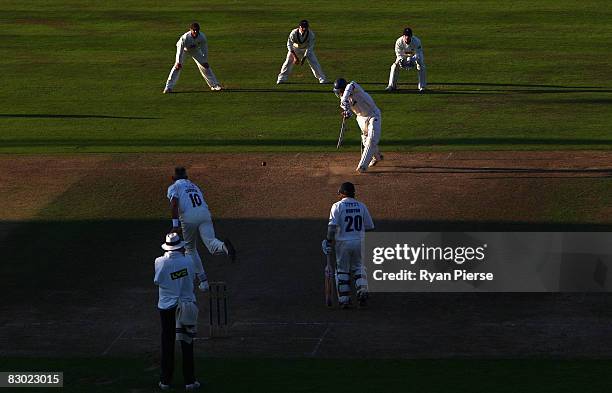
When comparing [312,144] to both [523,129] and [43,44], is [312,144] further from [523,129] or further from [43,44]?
[43,44]

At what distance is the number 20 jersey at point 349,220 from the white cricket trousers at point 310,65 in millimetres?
19852

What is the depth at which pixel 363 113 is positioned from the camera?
31328 mm

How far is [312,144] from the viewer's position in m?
34.9

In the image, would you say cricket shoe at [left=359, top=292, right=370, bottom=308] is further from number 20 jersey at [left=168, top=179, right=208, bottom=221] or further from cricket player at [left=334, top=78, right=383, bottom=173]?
cricket player at [left=334, top=78, right=383, bottom=173]

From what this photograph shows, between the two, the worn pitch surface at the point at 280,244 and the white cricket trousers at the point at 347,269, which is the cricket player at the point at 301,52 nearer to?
the worn pitch surface at the point at 280,244

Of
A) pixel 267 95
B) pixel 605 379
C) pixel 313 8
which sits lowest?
pixel 605 379

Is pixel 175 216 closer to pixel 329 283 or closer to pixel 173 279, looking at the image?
pixel 329 283

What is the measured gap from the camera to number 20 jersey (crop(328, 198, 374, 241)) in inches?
896

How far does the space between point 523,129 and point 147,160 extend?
10799 millimetres

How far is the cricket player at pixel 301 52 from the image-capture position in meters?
41.6

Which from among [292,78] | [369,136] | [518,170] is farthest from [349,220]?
[292,78]

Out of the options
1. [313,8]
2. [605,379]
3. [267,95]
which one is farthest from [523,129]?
[313,8]

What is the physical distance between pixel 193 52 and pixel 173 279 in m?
23.1

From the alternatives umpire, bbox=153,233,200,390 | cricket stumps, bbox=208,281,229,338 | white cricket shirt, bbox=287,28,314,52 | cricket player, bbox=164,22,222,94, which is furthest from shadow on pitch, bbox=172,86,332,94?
umpire, bbox=153,233,200,390
